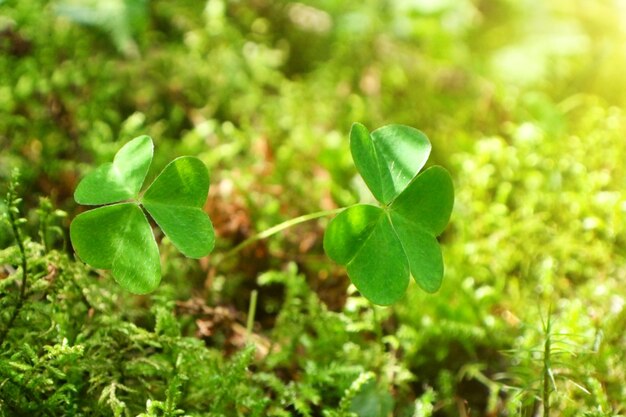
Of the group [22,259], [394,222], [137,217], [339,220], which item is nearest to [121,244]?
[137,217]

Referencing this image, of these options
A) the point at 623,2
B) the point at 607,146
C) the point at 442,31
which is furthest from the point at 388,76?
the point at 623,2

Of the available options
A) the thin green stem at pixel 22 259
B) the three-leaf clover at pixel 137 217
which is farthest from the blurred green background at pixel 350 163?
the three-leaf clover at pixel 137 217

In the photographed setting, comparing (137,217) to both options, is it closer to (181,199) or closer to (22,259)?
(181,199)

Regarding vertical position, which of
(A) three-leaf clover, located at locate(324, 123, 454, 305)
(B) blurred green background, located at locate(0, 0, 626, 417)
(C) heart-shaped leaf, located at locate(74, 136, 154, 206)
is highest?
(C) heart-shaped leaf, located at locate(74, 136, 154, 206)

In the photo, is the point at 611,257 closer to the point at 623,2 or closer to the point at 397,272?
the point at 397,272

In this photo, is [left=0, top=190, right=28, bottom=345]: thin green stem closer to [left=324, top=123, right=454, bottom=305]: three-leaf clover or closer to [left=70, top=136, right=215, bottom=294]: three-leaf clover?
[left=70, top=136, right=215, bottom=294]: three-leaf clover

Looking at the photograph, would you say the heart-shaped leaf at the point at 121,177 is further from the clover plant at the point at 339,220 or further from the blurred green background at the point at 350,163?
the blurred green background at the point at 350,163

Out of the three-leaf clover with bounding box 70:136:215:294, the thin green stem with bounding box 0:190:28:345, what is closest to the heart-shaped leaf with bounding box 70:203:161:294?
the three-leaf clover with bounding box 70:136:215:294
